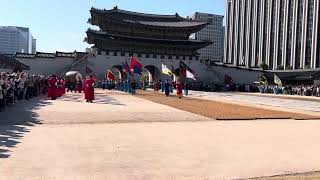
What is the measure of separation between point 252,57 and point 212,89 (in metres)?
56.7

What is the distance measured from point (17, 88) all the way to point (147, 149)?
17.3m

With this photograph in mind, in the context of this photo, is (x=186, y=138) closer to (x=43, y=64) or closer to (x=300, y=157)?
(x=300, y=157)

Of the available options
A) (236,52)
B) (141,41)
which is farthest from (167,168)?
(236,52)

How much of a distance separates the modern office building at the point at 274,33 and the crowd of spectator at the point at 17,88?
243ft

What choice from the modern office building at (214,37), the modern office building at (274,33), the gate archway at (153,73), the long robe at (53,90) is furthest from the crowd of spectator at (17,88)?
the modern office building at (214,37)

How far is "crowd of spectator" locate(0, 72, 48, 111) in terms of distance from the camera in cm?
2056

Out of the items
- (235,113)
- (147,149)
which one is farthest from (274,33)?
(147,149)

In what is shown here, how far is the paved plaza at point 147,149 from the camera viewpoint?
322 inches

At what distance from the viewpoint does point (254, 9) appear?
12406 centimetres

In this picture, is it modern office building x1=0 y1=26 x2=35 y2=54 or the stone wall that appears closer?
the stone wall

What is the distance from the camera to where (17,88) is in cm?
2578

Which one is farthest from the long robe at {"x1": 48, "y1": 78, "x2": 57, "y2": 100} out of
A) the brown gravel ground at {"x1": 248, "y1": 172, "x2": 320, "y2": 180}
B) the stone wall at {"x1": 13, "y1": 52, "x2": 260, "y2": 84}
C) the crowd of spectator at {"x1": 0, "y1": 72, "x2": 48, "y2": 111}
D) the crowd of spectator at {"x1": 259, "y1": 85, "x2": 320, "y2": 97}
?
the stone wall at {"x1": 13, "y1": 52, "x2": 260, "y2": 84}

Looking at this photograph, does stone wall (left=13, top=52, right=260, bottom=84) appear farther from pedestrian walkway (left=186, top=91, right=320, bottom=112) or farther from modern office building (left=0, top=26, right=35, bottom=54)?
modern office building (left=0, top=26, right=35, bottom=54)

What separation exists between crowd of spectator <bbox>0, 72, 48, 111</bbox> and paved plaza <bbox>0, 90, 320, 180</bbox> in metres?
4.03
